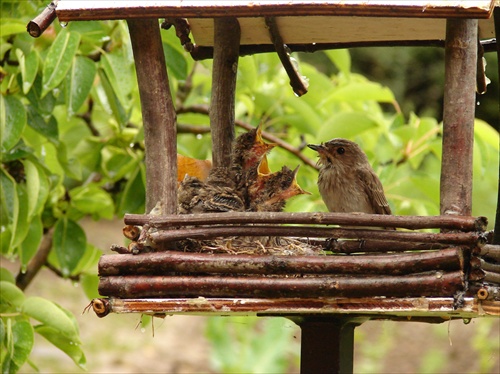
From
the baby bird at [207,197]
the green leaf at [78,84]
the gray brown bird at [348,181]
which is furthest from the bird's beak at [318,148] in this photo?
the green leaf at [78,84]

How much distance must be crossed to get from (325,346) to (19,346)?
1347 mm

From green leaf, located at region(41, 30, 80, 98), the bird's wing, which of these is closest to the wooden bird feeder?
green leaf, located at region(41, 30, 80, 98)

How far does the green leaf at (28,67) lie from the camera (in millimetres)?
3998

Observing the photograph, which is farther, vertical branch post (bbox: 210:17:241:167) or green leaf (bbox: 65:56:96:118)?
green leaf (bbox: 65:56:96:118)

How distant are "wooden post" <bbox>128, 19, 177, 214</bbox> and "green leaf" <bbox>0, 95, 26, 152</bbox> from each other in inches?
37.2

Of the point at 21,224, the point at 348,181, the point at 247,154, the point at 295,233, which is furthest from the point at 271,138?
the point at 295,233

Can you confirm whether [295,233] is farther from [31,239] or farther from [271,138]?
[271,138]

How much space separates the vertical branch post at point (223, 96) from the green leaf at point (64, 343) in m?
1.08

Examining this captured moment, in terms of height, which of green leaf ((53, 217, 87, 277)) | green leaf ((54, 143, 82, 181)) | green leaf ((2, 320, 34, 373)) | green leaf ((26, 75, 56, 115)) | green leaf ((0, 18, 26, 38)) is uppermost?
green leaf ((0, 18, 26, 38))

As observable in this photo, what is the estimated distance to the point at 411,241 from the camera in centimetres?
277

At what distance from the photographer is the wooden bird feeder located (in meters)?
2.72

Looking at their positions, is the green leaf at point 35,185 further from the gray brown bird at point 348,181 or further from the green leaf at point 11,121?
the gray brown bird at point 348,181

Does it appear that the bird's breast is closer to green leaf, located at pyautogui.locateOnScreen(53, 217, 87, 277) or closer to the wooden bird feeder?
the wooden bird feeder

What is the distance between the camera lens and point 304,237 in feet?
9.87
